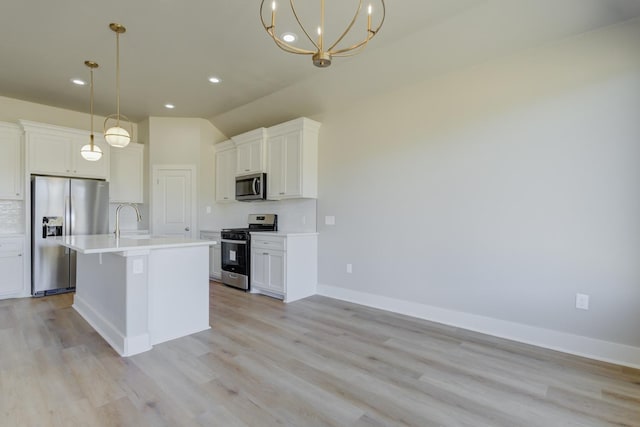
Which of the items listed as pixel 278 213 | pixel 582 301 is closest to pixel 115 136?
pixel 278 213

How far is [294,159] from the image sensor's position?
450 cm

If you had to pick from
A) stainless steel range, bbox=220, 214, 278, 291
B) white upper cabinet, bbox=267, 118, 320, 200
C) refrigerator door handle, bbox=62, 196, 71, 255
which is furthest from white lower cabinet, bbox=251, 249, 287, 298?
refrigerator door handle, bbox=62, 196, 71, 255

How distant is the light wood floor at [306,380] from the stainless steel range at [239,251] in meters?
1.49

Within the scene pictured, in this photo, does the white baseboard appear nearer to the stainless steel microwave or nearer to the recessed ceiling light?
the stainless steel microwave

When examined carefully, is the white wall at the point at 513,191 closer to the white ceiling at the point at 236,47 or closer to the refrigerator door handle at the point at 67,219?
the white ceiling at the point at 236,47

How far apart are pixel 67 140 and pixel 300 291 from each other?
4.07 meters

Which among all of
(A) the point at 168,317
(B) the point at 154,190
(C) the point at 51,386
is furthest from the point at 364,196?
(B) the point at 154,190

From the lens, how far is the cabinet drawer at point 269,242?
13.7 feet

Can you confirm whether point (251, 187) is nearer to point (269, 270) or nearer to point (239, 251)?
point (239, 251)

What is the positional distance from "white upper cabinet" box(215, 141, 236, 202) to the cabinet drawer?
48.6 inches

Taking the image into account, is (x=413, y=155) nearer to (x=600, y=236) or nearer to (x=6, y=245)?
(x=600, y=236)

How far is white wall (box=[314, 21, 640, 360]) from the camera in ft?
8.21

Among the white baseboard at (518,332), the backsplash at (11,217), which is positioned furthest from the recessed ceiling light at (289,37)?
the backsplash at (11,217)

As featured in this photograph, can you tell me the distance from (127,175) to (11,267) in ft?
6.64
